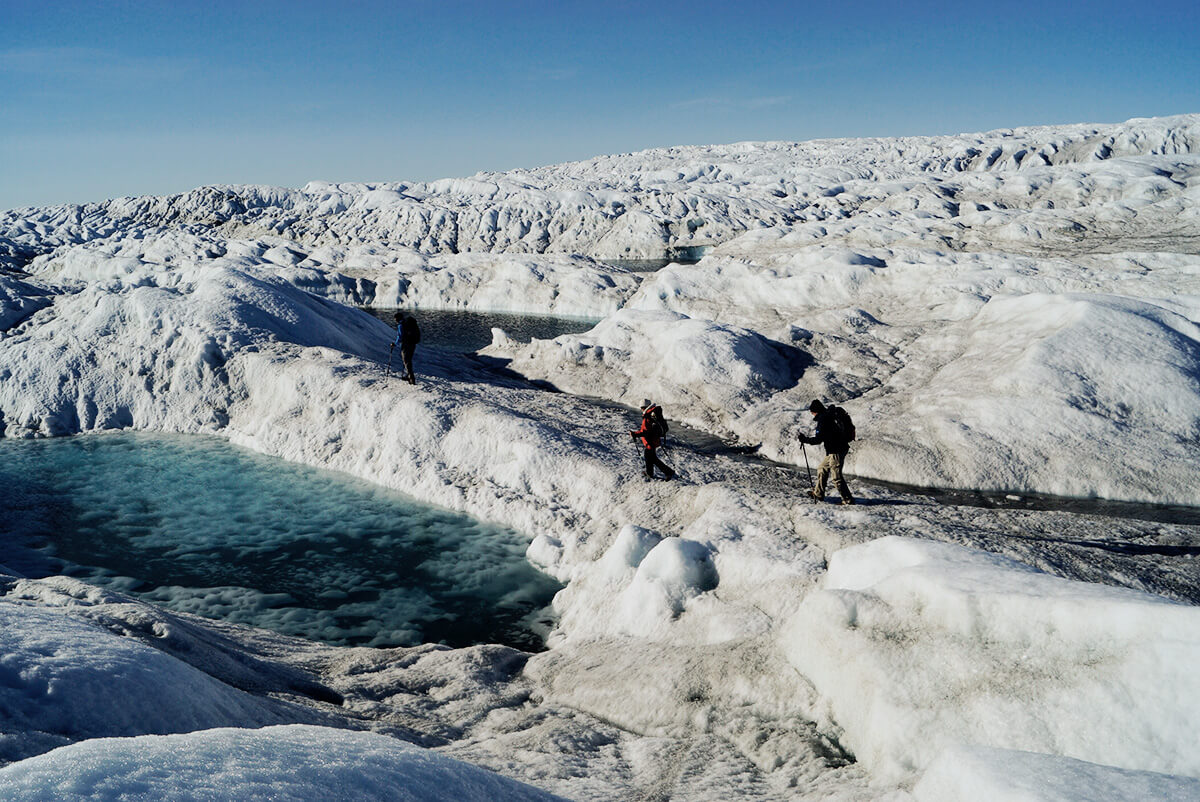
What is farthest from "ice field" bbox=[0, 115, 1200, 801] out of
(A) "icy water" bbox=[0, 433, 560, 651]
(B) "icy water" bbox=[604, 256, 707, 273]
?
(B) "icy water" bbox=[604, 256, 707, 273]

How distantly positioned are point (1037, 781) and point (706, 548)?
6369 millimetres

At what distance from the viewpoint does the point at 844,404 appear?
20906mm

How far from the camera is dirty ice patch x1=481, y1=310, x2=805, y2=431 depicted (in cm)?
2214

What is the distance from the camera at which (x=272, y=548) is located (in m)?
13.8

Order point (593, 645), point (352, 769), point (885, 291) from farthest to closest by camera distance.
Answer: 1. point (885, 291)
2. point (593, 645)
3. point (352, 769)

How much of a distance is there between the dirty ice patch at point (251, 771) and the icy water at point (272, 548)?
254 inches

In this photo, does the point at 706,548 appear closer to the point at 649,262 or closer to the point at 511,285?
the point at 511,285

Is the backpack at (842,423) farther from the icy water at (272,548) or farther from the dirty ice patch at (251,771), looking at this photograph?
the dirty ice patch at (251,771)

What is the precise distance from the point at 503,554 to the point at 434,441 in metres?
4.45

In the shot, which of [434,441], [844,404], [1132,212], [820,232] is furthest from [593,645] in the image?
[1132,212]

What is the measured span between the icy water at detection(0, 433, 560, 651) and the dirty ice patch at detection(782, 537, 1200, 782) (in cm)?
529

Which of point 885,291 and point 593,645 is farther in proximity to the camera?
point 885,291

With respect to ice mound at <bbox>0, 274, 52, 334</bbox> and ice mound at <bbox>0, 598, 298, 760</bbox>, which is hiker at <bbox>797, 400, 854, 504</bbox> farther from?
ice mound at <bbox>0, 274, 52, 334</bbox>

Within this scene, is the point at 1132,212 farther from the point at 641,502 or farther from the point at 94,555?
the point at 94,555
